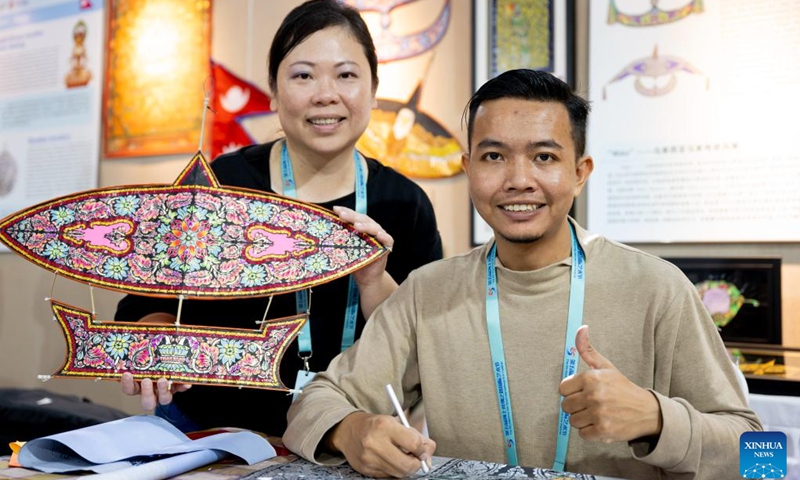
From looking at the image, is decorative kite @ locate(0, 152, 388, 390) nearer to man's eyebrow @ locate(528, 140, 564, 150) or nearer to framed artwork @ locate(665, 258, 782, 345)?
man's eyebrow @ locate(528, 140, 564, 150)

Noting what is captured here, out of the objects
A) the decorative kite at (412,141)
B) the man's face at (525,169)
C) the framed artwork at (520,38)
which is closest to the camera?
the man's face at (525,169)

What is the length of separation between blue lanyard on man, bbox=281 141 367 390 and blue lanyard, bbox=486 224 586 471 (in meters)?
0.44

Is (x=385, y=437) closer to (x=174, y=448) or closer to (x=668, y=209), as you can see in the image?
(x=174, y=448)

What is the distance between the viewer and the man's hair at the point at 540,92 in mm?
1381

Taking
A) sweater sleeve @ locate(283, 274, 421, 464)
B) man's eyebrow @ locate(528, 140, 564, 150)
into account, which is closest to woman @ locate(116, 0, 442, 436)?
sweater sleeve @ locate(283, 274, 421, 464)

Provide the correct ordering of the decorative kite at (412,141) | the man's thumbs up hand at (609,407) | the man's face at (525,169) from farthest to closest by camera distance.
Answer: the decorative kite at (412,141) < the man's face at (525,169) < the man's thumbs up hand at (609,407)

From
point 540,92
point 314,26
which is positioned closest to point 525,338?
point 540,92

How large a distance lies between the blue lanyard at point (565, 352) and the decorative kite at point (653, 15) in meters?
1.59

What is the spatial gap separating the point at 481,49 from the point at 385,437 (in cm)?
212

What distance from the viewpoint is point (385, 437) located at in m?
1.14

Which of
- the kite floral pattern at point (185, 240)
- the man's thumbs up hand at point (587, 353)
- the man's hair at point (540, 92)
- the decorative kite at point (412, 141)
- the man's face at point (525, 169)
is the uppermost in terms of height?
the decorative kite at point (412, 141)

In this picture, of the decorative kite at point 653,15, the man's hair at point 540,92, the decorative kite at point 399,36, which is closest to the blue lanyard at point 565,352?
the man's hair at point 540,92

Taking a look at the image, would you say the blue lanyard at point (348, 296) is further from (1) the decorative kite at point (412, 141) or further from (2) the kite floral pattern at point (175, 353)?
(1) the decorative kite at point (412, 141)

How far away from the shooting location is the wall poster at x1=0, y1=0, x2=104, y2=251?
3.75m
